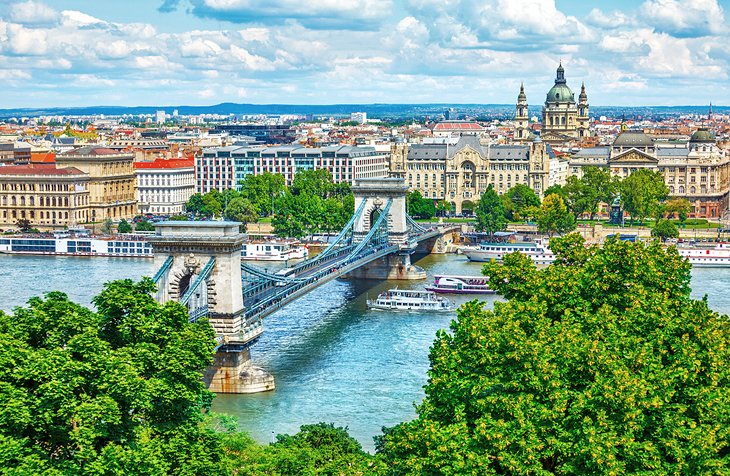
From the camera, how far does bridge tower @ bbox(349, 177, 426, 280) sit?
5338cm

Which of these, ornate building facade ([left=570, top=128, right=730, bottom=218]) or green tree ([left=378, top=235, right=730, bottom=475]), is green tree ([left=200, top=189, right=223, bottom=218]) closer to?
ornate building facade ([left=570, top=128, right=730, bottom=218])

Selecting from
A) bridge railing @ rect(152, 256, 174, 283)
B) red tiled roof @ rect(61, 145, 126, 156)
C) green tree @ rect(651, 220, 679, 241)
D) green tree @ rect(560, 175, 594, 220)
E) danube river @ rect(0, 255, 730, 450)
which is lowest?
danube river @ rect(0, 255, 730, 450)

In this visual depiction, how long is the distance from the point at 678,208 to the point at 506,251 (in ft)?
65.9

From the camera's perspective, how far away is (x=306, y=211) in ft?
221

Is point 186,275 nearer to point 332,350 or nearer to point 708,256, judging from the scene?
point 332,350

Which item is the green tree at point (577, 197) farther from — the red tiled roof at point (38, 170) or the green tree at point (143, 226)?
the red tiled roof at point (38, 170)

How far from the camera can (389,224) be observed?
55812 millimetres

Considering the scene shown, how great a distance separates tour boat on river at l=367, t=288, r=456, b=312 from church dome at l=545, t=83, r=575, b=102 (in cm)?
7568

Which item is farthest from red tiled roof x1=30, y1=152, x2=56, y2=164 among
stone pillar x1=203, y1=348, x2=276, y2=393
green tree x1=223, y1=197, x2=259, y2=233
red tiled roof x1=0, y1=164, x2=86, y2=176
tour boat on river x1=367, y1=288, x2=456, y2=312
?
stone pillar x1=203, y1=348, x2=276, y2=393

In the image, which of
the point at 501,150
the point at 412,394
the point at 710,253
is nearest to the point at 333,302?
the point at 412,394

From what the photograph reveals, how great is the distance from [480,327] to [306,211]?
49.0 m

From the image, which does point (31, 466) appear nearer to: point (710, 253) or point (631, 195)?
point (710, 253)

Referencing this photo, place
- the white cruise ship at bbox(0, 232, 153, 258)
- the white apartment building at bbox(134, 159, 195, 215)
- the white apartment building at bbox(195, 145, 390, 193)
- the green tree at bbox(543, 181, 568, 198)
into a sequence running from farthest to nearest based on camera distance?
the white apartment building at bbox(195, 145, 390, 193)
the white apartment building at bbox(134, 159, 195, 215)
the green tree at bbox(543, 181, 568, 198)
the white cruise ship at bbox(0, 232, 153, 258)

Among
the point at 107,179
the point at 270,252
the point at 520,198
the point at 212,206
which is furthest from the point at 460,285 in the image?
the point at 107,179
